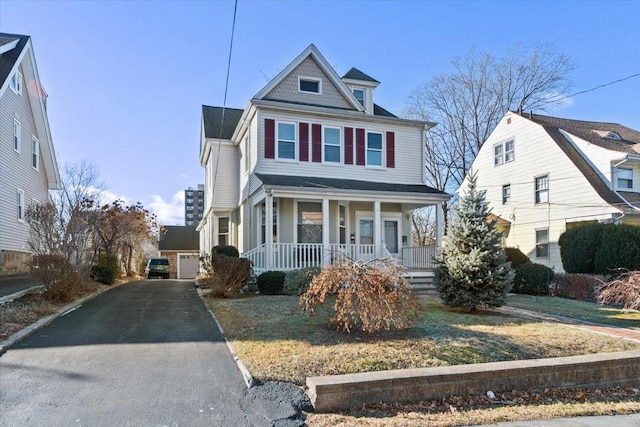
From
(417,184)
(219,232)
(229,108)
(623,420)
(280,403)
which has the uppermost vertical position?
(229,108)

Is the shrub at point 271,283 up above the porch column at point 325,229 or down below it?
below

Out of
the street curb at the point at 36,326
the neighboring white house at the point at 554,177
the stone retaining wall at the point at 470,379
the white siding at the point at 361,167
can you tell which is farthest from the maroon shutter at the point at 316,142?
the stone retaining wall at the point at 470,379

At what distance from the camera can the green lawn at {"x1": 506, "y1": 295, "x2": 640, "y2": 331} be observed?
32.9 feet

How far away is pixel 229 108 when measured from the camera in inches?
906

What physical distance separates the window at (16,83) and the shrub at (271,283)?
1334 centimetres

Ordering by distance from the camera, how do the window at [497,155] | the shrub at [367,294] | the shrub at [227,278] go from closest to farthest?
the shrub at [367,294], the shrub at [227,278], the window at [497,155]

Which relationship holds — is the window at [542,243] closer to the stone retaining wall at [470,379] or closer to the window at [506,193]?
the window at [506,193]

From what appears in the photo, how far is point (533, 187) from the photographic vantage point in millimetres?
22562

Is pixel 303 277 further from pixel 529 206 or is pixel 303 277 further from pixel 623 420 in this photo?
pixel 529 206

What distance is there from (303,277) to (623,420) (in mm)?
8924

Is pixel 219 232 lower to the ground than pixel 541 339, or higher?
higher

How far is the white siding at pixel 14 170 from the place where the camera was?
17156 millimetres

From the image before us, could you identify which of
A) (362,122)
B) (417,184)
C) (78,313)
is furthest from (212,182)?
(78,313)

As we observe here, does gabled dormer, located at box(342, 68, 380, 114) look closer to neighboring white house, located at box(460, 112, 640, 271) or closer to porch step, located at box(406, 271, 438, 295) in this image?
neighboring white house, located at box(460, 112, 640, 271)
